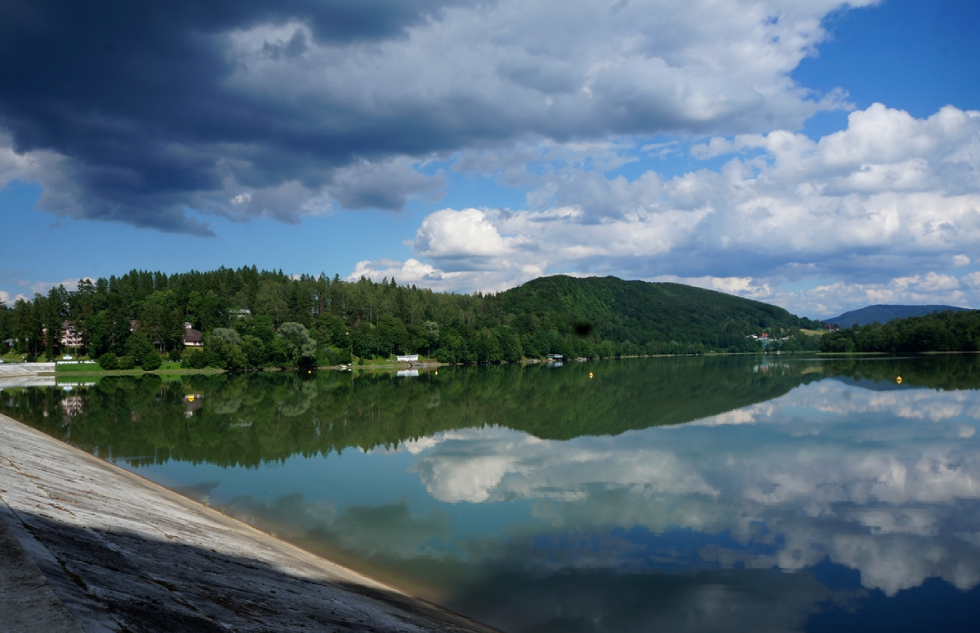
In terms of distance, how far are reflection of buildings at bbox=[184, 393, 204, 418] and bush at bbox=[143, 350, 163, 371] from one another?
4465 cm

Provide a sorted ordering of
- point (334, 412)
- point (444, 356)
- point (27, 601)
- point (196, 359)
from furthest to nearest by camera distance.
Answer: point (444, 356) → point (196, 359) → point (334, 412) → point (27, 601)

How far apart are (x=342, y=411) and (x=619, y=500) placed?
3078 centimetres

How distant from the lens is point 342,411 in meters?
45.2

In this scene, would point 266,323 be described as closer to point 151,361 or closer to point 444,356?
point 151,361

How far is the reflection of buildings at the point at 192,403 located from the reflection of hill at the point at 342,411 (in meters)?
0.09

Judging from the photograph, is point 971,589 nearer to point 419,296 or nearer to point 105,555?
point 105,555

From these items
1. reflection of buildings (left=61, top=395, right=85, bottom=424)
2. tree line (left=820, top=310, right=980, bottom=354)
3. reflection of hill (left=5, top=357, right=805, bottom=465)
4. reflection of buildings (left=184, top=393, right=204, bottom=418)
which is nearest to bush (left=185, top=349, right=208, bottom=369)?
reflection of hill (left=5, top=357, right=805, bottom=465)

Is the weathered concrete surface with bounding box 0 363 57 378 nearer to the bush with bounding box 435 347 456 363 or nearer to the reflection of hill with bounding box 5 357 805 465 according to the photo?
the reflection of hill with bounding box 5 357 805 465

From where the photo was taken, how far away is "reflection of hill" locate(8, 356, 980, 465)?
3133cm

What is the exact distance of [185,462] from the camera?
2630 centimetres

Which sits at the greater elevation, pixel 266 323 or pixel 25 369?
pixel 266 323

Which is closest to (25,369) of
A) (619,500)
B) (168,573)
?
(619,500)

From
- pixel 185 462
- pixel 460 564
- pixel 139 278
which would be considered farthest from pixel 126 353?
pixel 460 564

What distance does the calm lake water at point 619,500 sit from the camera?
11945 millimetres
